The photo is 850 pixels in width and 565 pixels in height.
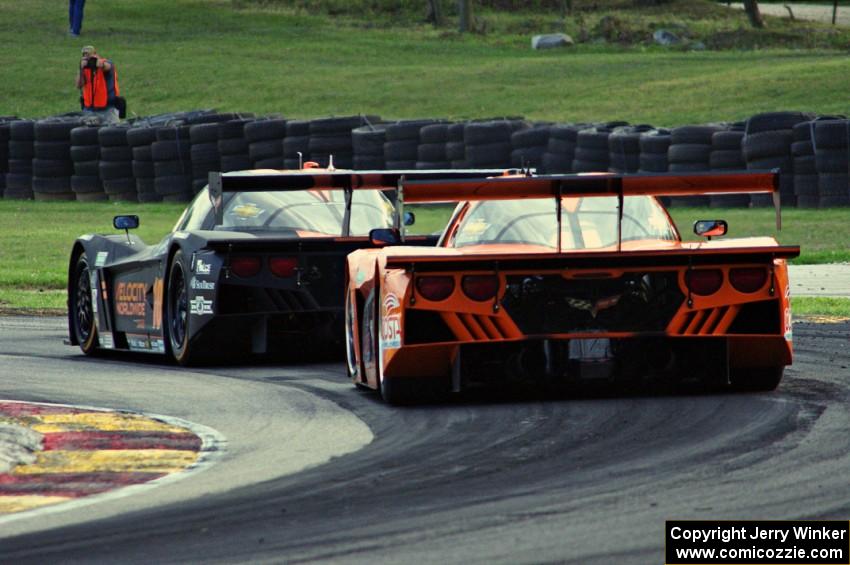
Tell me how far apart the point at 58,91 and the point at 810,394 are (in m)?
38.4

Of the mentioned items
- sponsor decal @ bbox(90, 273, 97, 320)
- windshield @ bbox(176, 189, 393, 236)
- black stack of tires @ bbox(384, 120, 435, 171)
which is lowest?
black stack of tires @ bbox(384, 120, 435, 171)

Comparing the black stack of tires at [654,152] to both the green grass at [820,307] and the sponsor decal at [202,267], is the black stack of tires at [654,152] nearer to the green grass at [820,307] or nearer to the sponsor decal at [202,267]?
the green grass at [820,307]

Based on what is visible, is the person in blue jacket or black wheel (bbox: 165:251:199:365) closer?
black wheel (bbox: 165:251:199:365)

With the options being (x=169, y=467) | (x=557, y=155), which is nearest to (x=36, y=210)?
(x=557, y=155)

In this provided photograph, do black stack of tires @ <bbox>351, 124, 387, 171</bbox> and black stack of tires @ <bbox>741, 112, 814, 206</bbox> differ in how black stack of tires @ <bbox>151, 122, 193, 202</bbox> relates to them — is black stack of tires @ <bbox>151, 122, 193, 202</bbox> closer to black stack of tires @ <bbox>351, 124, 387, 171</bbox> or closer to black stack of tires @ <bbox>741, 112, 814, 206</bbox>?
black stack of tires @ <bbox>351, 124, 387, 171</bbox>

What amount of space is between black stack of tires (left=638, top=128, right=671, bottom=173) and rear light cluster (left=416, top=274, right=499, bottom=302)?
16964 millimetres

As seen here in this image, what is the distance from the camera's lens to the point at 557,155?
2775cm

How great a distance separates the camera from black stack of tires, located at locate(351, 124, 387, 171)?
29281mm

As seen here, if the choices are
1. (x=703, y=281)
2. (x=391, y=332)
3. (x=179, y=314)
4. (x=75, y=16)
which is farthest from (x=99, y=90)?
(x=703, y=281)

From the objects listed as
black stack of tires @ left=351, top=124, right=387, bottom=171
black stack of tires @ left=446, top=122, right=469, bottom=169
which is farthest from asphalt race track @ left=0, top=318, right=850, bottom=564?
black stack of tires @ left=351, top=124, right=387, bottom=171

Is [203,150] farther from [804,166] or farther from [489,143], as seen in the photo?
[804,166]

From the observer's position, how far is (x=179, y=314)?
12.8 metres

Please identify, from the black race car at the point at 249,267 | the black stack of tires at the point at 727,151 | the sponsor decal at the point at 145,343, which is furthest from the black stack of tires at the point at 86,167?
the sponsor decal at the point at 145,343

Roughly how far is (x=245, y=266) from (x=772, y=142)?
45.9ft
